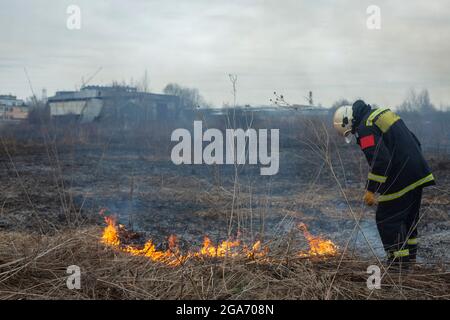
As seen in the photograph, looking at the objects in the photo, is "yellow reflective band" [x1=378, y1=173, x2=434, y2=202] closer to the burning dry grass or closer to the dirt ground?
the dirt ground

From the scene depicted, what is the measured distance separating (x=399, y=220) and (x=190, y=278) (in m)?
2.55

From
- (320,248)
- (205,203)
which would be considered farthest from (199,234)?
(320,248)

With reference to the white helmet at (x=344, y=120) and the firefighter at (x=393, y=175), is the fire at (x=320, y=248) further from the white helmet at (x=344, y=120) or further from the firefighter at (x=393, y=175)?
the white helmet at (x=344, y=120)

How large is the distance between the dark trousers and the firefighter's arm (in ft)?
0.93

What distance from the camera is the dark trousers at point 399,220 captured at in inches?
192

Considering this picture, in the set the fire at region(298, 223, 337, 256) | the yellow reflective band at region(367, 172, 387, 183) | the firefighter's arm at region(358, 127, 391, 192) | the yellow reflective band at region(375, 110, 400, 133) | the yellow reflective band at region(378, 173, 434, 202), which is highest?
the yellow reflective band at region(375, 110, 400, 133)

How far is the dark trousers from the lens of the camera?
16.0ft

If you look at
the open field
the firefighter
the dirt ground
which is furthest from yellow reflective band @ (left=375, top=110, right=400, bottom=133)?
the open field

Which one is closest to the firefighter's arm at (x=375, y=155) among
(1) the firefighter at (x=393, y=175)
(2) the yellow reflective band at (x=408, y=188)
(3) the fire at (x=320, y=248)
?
(1) the firefighter at (x=393, y=175)
